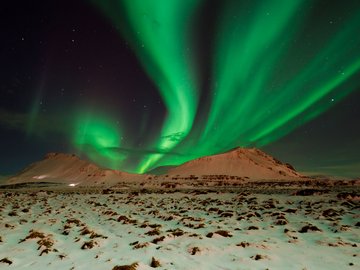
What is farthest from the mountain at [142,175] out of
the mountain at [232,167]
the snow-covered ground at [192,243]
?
the snow-covered ground at [192,243]

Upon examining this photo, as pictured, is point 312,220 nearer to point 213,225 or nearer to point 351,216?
point 351,216

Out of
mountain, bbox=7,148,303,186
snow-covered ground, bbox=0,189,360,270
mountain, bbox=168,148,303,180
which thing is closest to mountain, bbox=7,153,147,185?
mountain, bbox=7,148,303,186

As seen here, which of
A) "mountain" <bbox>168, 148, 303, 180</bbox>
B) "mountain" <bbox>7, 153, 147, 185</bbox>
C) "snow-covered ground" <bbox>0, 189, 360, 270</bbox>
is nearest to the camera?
"snow-covered ground" <bbox>0, 189, 360, 270</bbox>

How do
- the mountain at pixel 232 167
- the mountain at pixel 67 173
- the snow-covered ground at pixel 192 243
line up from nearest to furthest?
the snow-covered ground at pixel 192 243 < the mountain at pixel 67 173 < the mountain at pixel 232 167

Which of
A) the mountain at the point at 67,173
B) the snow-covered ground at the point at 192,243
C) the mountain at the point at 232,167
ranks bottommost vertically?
the snow-covered ground at the point at 192,243

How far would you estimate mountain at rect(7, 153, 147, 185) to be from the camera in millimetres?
101500

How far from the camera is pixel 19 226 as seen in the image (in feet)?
55.7

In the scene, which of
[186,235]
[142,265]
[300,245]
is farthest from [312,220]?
[142,265]

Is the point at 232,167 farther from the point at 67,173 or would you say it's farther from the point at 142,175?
the point at 67,173

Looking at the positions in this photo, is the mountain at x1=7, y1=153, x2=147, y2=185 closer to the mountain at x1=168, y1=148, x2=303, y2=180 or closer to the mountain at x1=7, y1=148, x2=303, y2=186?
the mountain at x1=7, y1=148, x2=303, y2=186

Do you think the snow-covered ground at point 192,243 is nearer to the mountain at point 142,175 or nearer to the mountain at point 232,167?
the mountain at point 142,175

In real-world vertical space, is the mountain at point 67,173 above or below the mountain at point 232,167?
below

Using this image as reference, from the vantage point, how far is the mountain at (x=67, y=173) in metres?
102

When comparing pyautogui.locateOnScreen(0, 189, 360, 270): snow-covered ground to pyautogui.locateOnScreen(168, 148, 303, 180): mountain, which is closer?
pyautogui.locateOnScreen(0, 189, 360, 270): snow-covered ground
